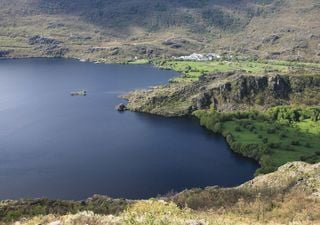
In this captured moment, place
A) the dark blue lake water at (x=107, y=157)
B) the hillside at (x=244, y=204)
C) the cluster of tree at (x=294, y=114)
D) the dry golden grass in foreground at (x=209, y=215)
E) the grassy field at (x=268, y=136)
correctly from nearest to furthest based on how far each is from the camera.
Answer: the dry golden grass in foreground at (x=209, y=215) < the hillside at (x=244, y=204) < the dark blue lake water at (x=107, y=157) < the grassy field at (x=268, y=136) < the cluster of tree at (x=294, y=114)

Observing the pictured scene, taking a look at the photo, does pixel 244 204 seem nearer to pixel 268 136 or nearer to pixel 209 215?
pixel 209 215

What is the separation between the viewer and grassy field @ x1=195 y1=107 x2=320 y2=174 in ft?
450

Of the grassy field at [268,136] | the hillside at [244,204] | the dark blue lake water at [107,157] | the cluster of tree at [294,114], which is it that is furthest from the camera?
the cluster of tree at [294,114]

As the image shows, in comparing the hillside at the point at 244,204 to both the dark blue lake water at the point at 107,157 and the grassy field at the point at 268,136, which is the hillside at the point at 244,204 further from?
the grassy field at the point at 268,136

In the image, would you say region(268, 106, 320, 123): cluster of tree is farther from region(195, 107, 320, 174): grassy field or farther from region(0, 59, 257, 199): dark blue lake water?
region(0, 59, 257, 199): dark blue lake water

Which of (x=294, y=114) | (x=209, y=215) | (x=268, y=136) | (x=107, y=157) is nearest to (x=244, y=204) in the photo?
(x=209, y=215)

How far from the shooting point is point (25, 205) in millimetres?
84500

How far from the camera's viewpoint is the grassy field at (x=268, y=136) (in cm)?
13712

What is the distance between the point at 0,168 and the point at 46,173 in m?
13.6

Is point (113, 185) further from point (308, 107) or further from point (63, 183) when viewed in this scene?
point (308, 107)

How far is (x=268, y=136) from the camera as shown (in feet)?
522

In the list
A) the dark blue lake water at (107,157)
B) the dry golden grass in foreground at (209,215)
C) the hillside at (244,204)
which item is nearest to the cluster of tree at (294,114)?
the dark blue lake water at (107,157)

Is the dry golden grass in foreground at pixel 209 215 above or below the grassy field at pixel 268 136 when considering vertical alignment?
above

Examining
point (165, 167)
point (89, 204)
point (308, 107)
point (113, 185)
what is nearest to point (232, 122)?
point (308, 107)
